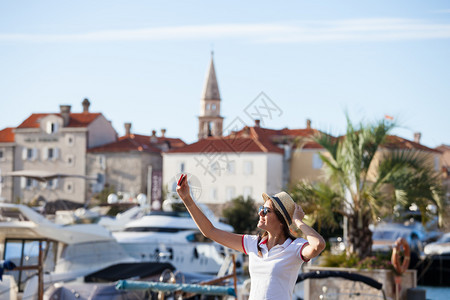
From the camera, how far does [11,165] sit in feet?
274

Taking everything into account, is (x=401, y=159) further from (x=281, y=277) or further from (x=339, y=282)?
(x=281, y=277)

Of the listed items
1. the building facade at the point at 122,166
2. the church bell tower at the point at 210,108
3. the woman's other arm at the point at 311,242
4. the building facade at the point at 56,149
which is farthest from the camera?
the church bell tower at the point at 210,108

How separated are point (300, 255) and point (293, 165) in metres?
72.5

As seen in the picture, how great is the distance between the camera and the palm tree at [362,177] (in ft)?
55.6

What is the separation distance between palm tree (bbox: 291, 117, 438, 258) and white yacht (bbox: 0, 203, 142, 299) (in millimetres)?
6091

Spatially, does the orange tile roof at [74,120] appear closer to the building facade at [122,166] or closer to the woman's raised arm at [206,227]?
the building facade at [122,166]

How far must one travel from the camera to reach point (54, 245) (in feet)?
73.5

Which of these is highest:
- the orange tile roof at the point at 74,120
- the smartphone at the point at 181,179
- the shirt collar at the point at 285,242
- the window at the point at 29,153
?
the orange tile roof at the point at 74,120

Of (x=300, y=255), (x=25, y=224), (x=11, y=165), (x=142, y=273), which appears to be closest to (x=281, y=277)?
(x=300, y=255)

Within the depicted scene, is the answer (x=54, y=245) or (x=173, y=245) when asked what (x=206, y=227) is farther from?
(x=173, y=245)

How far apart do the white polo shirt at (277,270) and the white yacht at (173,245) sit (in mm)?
28039

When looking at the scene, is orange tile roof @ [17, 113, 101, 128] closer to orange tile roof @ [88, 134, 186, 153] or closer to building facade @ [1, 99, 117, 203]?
building facade @ [1, 99, 117, 203]

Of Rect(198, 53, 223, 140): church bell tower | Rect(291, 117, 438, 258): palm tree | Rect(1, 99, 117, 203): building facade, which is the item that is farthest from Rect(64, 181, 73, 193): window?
Rect(291, 117, 438, 258): palm tree

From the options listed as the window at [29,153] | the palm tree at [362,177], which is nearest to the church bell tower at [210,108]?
the window at [29,153]
